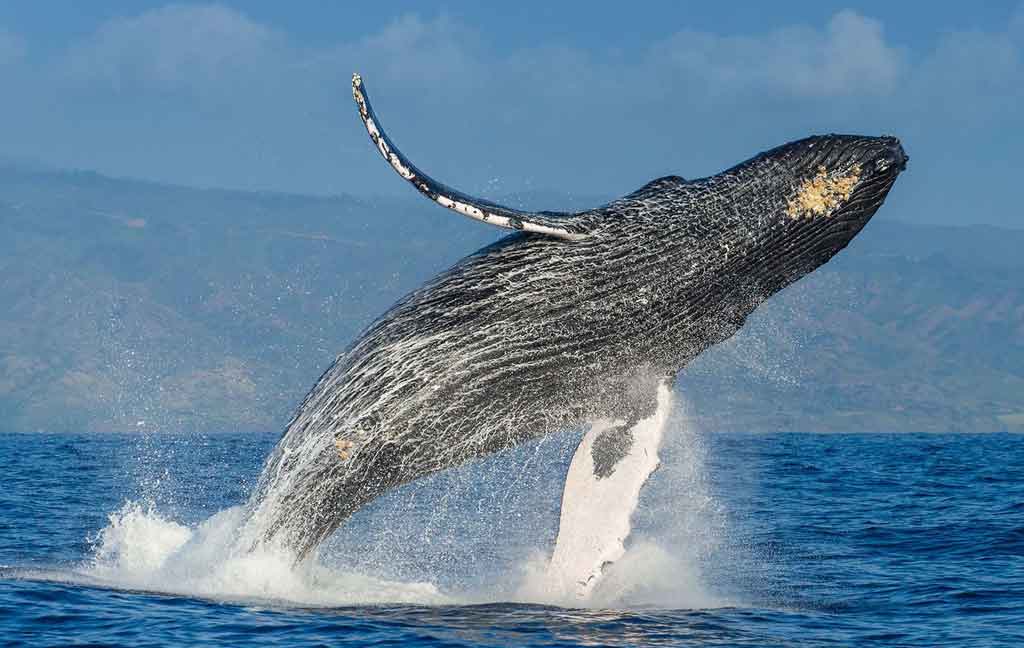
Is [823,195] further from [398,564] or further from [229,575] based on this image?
[398,564]

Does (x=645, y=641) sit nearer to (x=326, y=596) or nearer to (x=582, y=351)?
(x=582, y=351)

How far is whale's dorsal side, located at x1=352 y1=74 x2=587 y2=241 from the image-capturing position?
36.2 feet

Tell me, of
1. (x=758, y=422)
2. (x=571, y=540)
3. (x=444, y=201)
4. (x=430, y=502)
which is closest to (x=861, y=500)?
(x=430, y=502)

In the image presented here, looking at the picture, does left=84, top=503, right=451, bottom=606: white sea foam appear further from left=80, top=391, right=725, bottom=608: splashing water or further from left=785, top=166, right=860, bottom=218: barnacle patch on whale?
left=785, top=166, right=860, bottom=218: barnacle patch on whale

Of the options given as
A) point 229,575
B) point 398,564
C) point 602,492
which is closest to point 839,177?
point 602,492

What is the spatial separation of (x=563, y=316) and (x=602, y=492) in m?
1.88

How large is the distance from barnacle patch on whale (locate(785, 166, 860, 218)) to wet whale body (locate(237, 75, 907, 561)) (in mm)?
12

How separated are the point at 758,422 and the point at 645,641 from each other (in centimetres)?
18717

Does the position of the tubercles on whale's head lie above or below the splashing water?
above

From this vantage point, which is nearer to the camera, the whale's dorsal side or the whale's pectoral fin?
the whale's dorsal side

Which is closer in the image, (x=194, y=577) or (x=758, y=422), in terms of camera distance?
(x=194, y=577)

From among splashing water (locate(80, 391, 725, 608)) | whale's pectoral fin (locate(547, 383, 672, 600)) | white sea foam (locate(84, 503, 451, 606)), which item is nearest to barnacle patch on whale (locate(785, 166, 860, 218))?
whale's pectoral fin (locate(547, 383, 672, 600))

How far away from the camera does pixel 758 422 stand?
195750 mm

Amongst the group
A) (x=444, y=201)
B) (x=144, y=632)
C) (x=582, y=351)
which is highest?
(x=444, y=201)
